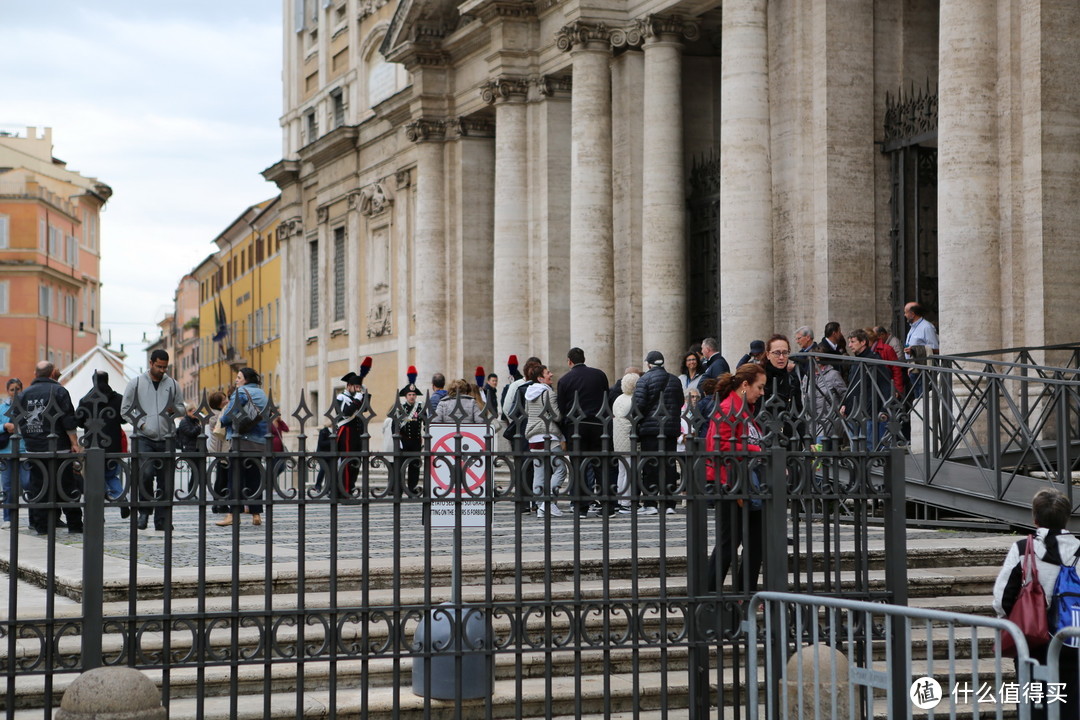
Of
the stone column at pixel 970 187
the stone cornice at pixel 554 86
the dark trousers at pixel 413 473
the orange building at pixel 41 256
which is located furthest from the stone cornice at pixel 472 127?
the orange building at pixel 41 256

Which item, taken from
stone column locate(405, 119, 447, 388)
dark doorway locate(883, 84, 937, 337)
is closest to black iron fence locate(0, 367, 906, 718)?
dark doorway locate(883, 84, 937, 337)

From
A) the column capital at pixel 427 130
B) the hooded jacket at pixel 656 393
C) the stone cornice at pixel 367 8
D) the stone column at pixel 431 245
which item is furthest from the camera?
the stone cornice at pixel 367 8

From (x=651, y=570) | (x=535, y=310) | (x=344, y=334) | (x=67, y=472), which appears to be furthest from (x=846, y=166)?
(x=344, y=334)

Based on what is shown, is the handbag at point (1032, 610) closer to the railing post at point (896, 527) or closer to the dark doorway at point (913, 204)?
the railing post at point (896, 527)

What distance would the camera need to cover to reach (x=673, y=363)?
75.7 feet

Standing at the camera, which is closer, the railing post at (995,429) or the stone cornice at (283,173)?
the railing post at (995,429)

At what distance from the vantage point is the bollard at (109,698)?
234 inches

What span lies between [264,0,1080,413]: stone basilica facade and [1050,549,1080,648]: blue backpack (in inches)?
353

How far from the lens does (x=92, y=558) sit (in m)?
6.44

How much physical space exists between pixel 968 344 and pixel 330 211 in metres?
27.2

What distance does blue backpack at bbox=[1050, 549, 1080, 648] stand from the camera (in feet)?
23.2

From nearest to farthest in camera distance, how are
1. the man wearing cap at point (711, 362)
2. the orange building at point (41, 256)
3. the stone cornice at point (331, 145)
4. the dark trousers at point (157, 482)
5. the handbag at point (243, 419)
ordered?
the dark trousers at point (157, 482) < the handbag at point (243, 419) < the man wearing cap at point (711, 362) < the stone cornice at point (331, 145) < the orange building at point (41, 256)

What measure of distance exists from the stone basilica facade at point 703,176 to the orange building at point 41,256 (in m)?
36.9

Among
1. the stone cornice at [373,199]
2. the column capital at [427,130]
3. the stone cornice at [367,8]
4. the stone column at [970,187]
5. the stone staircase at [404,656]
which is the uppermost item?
the stone cornice at [367,8]
